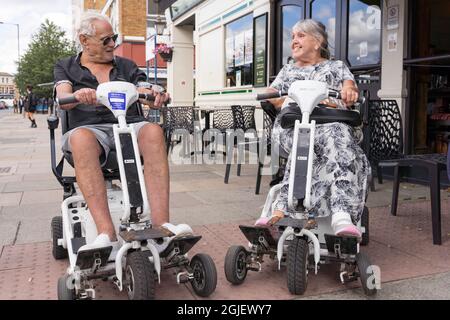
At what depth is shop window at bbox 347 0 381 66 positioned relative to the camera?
6387 mm

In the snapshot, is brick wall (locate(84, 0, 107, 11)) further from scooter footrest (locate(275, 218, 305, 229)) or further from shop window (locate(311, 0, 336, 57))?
scooter footrest (locate(275, 218, 305, 229))

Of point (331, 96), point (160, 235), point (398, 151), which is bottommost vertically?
point (160, 235)

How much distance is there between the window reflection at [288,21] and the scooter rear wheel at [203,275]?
6.18 metres

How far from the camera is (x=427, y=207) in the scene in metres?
4.73

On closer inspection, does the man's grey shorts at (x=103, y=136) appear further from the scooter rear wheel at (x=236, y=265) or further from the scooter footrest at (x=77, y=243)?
the scooter rear wheel at (x=236, y=265)

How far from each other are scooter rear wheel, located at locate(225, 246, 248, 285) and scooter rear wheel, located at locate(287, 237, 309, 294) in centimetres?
31

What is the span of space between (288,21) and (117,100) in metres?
6.31

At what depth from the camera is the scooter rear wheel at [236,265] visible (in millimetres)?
2732

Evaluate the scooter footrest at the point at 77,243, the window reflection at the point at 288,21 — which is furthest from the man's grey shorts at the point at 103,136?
the window reflection at the point at 288,21

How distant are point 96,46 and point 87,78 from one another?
214mm

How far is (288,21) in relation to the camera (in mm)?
8453

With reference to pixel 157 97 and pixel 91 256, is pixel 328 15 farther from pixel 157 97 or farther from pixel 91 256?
pixel 91 256
